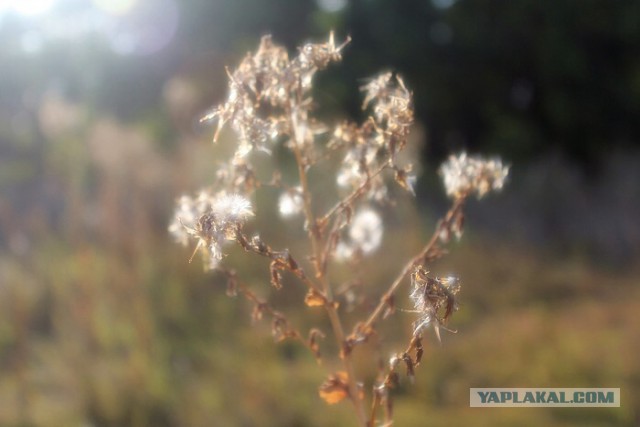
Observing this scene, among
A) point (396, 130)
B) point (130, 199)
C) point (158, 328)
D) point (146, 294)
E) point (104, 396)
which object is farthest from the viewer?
point (130, 199)

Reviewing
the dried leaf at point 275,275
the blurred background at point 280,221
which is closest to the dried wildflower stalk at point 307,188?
the dried leaf at point 275,275

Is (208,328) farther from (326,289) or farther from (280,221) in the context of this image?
(326,289)

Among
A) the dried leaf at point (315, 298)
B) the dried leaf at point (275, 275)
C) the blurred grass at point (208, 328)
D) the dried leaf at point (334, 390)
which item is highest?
the blurred grass at point (208, 328)

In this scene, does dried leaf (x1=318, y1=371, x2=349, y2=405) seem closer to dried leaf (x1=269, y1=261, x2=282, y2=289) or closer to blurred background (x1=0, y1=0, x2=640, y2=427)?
dried leaf (x1=269, y1=261, x2=282, y2=289)

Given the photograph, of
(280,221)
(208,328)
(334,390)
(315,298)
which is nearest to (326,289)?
(315,298)

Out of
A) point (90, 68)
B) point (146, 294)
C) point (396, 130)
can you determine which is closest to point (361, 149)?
point (396, 130)

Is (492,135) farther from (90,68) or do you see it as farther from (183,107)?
(90,68)

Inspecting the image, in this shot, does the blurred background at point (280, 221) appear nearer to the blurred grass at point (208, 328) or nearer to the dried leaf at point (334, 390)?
the blurred grass at point (208, 328)
